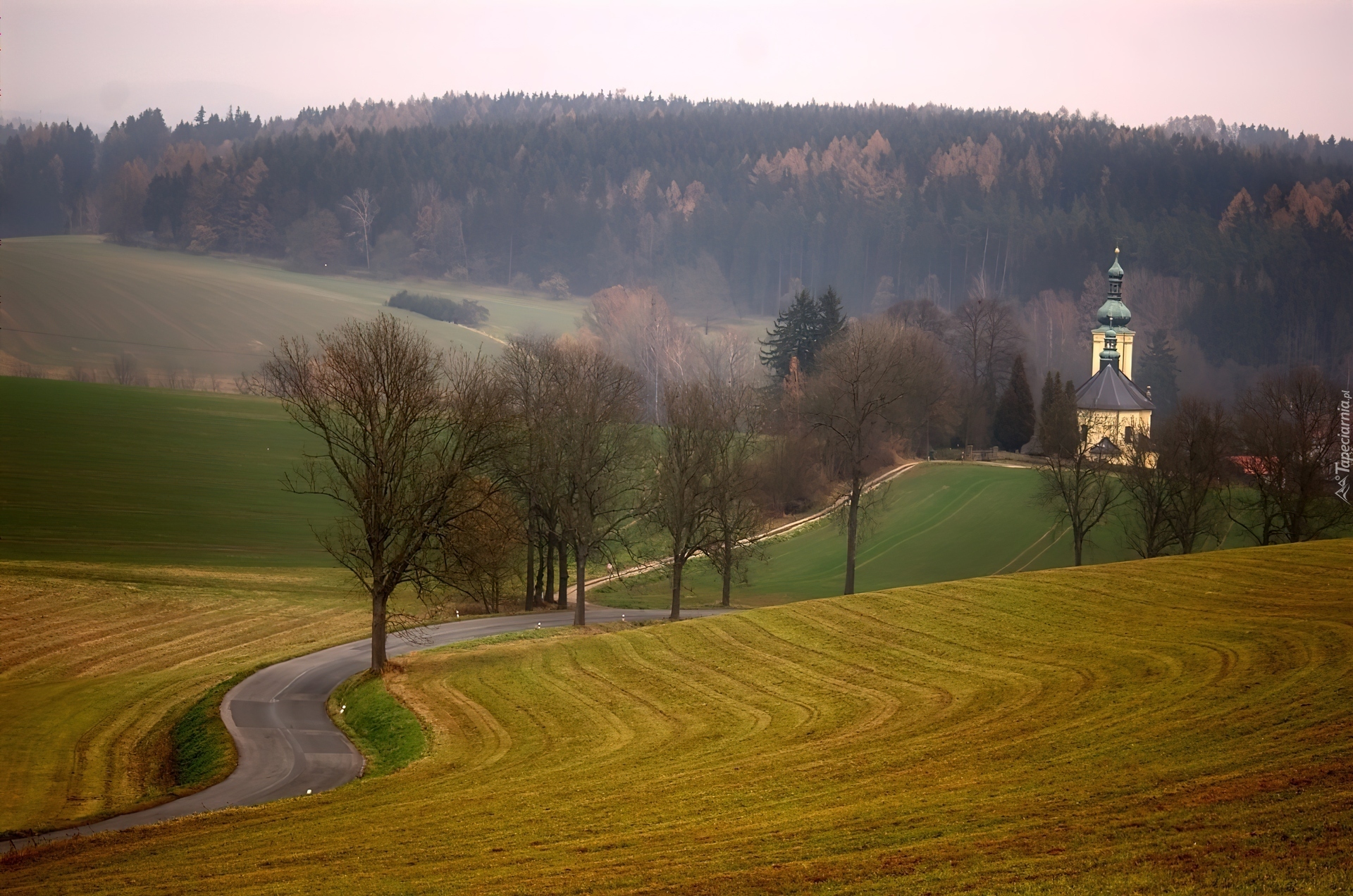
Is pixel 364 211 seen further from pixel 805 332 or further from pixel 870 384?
pixel 870 384

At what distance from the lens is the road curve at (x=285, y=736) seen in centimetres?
2227

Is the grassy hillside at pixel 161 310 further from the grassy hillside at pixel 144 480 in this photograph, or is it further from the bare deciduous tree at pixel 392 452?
the bare deciduous tree at pixel 392 452

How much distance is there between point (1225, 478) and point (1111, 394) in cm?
2760

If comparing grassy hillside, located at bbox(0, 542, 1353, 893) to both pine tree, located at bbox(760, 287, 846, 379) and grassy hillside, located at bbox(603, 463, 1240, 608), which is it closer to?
grassy hillside, located at bbox(603, 463, 1240, 608)

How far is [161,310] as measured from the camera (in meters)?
101

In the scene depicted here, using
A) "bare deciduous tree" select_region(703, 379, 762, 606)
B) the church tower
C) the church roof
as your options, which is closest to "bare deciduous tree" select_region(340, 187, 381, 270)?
the church tower

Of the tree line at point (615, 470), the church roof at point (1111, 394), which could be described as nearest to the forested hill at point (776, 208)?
the church roof at point (1111, 394)

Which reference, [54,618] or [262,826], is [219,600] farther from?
[262,826]

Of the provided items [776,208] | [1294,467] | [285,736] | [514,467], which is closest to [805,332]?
[1294,467]

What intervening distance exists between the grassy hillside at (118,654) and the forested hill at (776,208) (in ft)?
324

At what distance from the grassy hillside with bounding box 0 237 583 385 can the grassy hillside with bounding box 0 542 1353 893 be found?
68193mm

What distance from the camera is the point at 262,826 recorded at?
1853 cm

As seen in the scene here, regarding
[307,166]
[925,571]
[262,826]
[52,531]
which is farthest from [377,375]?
[307,166]

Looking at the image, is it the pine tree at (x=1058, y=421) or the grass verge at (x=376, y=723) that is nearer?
the grass verge at (x=376, y=723)
